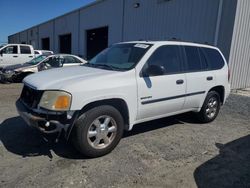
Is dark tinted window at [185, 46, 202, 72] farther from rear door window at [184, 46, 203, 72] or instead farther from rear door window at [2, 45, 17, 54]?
rear door window at [2, 45, 17, 54]

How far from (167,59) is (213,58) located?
65.4 inches

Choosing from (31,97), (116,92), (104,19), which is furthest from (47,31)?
(116,92)

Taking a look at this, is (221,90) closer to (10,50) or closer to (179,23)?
(179,23)

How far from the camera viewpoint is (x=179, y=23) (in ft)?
40.4

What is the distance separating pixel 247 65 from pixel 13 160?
434 inches

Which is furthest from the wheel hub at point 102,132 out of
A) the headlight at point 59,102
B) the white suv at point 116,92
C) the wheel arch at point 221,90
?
the wheel arch at point 221,90

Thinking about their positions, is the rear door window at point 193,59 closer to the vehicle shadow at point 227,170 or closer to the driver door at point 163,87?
the driver door at point 163,87

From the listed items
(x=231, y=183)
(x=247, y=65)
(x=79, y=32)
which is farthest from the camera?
(x=79, y=32)

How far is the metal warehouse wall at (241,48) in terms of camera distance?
10344mm

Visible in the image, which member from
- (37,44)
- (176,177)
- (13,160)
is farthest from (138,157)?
(37,44)

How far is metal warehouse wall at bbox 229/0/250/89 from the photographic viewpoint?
10.3 m

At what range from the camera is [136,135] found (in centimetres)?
497

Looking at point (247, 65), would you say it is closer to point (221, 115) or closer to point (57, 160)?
point (221, 115)

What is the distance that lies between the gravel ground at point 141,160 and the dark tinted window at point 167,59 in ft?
4.53
